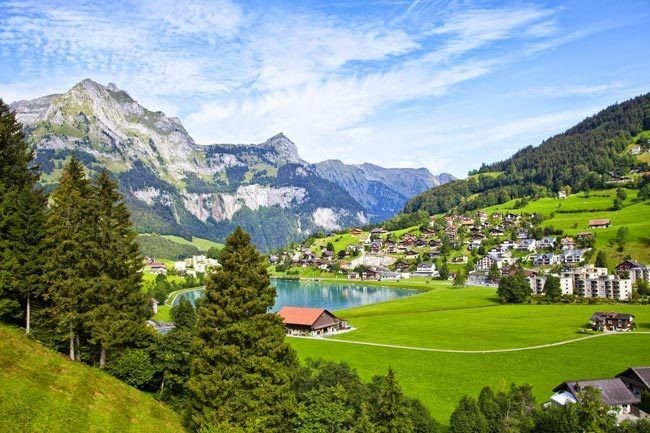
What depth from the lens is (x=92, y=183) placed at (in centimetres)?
3916

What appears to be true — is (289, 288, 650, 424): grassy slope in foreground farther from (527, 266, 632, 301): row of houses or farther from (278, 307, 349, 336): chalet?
(527, 266, 632, 301): row of houses

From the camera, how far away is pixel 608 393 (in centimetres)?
4122

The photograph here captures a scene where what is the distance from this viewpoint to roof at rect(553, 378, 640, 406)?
40656mm

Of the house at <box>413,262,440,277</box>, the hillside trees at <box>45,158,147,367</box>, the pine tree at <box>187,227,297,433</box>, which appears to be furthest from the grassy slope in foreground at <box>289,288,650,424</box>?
the house at <box>413,262,440,277</box>

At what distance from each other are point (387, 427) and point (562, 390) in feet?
67.6

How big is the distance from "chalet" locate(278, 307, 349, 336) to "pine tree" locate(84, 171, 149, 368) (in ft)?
166

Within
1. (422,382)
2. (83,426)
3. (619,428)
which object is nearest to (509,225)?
(422,382)

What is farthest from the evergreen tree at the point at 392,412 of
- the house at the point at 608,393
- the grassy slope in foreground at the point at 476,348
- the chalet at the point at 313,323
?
the chalet at the point at 313,323

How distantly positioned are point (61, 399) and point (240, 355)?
9.07 m

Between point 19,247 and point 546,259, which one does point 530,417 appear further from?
point 546,259

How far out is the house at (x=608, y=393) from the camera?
133 ft

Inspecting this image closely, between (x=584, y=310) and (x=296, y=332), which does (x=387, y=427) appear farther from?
(x=584, y=310)

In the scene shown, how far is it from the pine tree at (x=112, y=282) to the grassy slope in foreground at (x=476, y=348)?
78.3 feet

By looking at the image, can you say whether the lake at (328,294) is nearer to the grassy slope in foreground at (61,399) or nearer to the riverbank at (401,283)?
the riverbank at (401,283)
